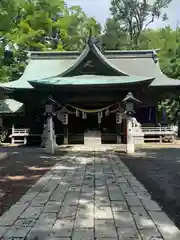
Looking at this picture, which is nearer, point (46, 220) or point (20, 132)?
point (46, 220)

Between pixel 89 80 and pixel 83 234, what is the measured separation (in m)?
15.8

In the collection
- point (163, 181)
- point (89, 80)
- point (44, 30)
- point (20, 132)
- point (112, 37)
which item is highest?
point (112, 37)

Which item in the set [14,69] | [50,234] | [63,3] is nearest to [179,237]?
[50,234]

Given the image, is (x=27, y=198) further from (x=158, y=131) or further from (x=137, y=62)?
(x=137, y=62)

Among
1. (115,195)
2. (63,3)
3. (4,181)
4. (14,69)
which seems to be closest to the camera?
(115,195)

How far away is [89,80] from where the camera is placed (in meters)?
19.1

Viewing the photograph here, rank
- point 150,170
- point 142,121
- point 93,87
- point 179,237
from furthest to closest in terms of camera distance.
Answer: point 142,121, point 93,87, point 150,170, point 179,237

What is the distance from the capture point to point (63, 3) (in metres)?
37.4

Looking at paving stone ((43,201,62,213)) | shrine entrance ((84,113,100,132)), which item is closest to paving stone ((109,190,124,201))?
paving stone ((43,201,62,213))

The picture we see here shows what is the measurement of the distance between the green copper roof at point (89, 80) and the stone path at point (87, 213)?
1089 cm

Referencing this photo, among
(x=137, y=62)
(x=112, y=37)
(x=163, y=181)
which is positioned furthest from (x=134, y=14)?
(x=163, y=181)

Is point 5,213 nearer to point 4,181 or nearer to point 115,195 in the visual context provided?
point 115,195

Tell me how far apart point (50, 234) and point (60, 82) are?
1522 cm

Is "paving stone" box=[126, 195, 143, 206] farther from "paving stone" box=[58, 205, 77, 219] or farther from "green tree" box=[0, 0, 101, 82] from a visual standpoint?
"green tree" box=[0, 0, 101, 82]
